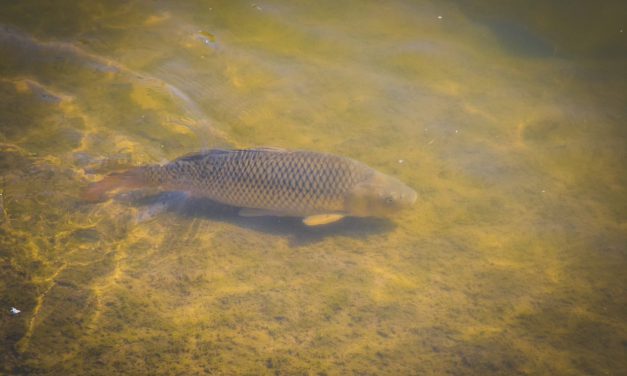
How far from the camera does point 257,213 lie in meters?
3.87

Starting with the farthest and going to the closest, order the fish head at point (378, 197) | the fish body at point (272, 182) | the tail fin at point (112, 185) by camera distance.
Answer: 1. the fish head at point (378, 197)
2. the fish body at point (272, 182)
3. the tail fin at point (112, 185)

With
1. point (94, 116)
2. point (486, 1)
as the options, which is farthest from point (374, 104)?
point (486, 1)

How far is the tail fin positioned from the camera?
362 cm

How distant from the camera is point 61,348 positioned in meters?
2.45

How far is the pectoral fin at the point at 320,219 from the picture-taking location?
381 cm

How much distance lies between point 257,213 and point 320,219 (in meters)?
0.61

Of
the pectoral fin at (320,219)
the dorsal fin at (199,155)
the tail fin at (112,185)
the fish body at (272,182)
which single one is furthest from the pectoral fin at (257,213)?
the tail fin at (112,185)

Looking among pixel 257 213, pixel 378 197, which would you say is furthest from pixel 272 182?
pixel 378 197

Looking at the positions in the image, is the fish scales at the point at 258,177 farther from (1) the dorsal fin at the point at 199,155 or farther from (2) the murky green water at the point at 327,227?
(2) the murky green water at the point at 327,227

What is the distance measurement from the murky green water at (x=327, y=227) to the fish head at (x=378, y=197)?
0.17m

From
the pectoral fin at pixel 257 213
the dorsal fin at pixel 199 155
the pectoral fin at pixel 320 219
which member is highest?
the dorsal fin at pixel 199 155

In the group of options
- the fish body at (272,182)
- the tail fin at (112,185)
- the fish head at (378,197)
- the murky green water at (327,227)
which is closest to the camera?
the murky green water at (327,227)

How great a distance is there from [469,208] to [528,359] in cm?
172

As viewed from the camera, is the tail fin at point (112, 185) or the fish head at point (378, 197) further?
the fish head at point (378, 197)
